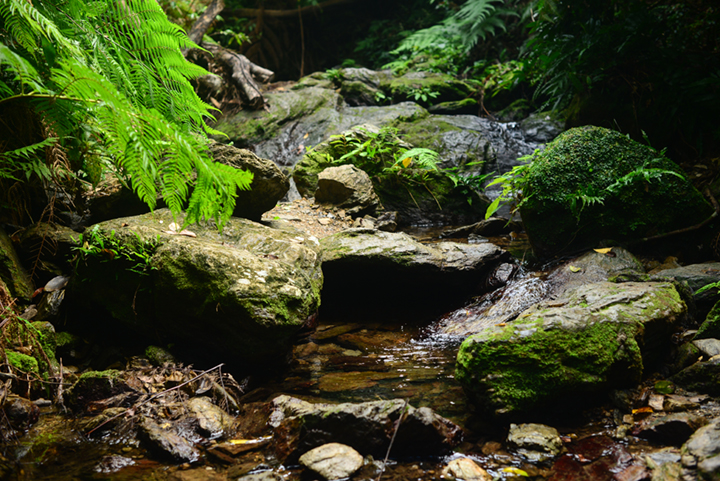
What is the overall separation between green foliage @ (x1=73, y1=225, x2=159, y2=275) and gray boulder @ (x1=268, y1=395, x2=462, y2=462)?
1.68m

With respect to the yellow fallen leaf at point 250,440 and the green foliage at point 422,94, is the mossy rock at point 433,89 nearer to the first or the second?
the green foliage at point 422,94

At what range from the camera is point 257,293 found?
2.88 metres

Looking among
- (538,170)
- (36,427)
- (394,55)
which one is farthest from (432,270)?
(394,55)

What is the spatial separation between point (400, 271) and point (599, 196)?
2.24 metres

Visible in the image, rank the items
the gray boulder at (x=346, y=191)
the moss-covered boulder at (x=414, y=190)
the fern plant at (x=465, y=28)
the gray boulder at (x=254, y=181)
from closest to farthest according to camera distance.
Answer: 1. the gray boulder at (x=254, y=181)
2. the gray boulder at (x=346, y=191)
3. the moss-covered boulder at (x=414, y=190)
4. the fern plant at (x=465, y=28)

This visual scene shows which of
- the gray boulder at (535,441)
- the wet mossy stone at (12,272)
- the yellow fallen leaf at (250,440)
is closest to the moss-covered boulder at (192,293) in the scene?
the wet mossy stone at (12,272)

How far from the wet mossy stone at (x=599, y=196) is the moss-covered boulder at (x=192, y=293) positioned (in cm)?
292

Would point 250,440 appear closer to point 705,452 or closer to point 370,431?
point 370,431

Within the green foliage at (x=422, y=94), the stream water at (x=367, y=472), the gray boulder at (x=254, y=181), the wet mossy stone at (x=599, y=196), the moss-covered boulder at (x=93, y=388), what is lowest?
the stream water at (x=367, y=472)

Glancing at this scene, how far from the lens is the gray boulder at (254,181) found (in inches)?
171

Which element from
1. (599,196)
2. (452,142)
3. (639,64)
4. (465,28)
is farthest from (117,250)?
(465,28)

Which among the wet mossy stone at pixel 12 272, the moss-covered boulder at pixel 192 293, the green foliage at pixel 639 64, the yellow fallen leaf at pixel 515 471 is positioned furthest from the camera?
the green foliage at pixel 639 64

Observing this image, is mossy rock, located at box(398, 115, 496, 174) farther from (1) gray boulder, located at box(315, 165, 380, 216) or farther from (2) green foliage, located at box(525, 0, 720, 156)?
(1) gray boulder, located at box(315, 165, 380, 216)

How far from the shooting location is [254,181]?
174 inches
